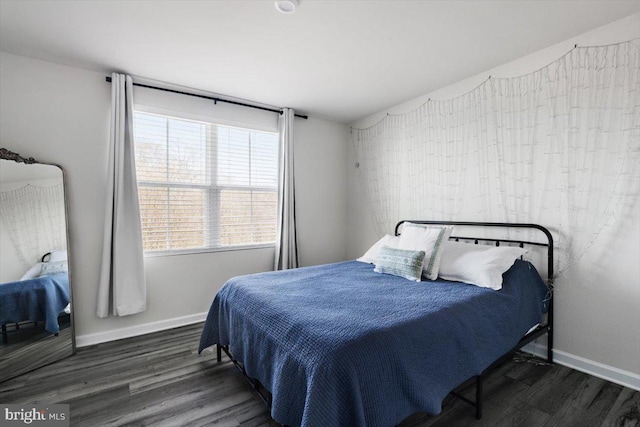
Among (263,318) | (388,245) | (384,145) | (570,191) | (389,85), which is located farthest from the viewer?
(384,145)

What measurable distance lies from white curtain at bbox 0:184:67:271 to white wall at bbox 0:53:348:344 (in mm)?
151

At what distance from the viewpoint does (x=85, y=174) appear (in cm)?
271

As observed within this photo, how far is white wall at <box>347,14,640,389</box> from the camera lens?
2.00 meters

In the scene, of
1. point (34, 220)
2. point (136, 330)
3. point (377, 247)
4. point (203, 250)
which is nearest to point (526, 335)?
point (377, 247)

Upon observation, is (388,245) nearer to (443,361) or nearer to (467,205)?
(467,205)

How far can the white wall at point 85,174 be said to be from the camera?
247 centimetres

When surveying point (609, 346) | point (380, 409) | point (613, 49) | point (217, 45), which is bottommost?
point (609, 346)

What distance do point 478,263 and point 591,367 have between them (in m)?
1.08

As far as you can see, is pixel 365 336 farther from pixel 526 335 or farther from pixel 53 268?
pixel 53 268

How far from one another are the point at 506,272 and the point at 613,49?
5.47ft

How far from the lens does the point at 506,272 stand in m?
2.18

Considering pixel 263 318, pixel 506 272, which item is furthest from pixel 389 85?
pixel 263 318

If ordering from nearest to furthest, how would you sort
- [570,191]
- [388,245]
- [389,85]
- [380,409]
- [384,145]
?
[380,409], [570,191], [388,245], [389,85], [384,145]

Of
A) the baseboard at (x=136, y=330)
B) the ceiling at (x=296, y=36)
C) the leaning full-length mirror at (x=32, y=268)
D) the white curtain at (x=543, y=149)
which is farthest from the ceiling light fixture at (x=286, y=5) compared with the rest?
the baseboard at (x=136, y=330)
